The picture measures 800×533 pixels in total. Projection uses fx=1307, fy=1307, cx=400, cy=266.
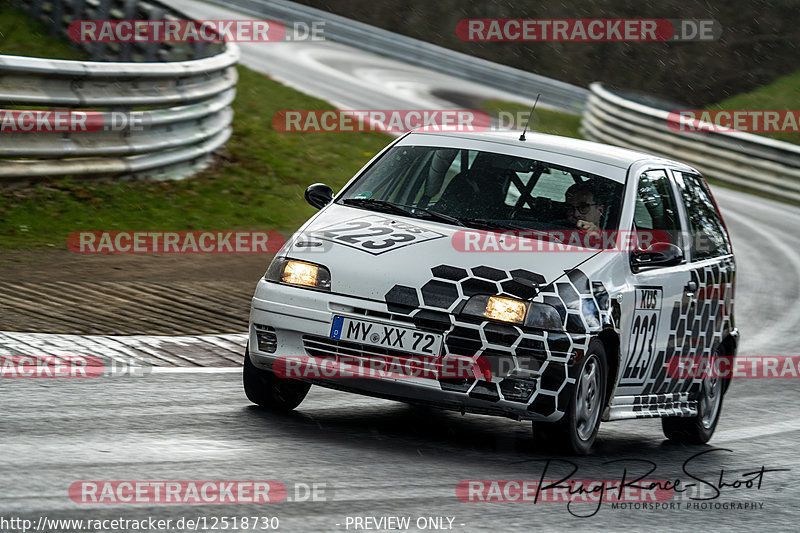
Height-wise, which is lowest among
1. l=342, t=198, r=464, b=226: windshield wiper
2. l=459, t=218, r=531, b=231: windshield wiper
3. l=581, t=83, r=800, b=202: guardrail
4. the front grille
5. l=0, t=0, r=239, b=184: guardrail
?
l=581, t=83, r=800, b=202: guardrail

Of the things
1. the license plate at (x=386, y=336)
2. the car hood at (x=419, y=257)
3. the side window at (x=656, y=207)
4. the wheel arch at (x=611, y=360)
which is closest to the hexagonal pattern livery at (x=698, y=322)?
the side window at (x=656, y=207)

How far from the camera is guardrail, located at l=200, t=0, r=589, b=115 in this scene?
32.0 m

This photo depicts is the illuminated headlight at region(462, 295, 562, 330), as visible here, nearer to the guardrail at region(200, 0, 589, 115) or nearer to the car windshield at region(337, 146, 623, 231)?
the car windshield at region(337, 146, 623, 231)

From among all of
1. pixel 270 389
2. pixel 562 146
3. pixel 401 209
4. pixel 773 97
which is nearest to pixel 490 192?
pixel 401 209

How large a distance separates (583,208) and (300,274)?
176cm

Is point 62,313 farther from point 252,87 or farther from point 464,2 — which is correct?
point 464,2

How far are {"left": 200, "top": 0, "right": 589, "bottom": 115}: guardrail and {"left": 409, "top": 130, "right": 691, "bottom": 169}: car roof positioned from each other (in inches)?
904

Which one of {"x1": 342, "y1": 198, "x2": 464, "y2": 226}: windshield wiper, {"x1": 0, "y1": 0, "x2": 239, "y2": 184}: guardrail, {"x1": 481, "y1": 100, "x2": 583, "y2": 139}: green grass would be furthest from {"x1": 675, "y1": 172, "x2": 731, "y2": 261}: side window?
{"x1": 481, "y1": 100, "x2": 583, "y2": 139}: green grass

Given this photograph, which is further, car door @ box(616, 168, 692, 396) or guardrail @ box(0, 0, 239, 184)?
guardrail @ box(0, 0, 239, 184)

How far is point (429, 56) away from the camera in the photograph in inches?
1323

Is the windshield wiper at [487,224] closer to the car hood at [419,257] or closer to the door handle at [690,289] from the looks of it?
the car hood at [419,257]

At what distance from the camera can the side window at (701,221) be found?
8.62 meters

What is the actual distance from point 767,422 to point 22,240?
653cm

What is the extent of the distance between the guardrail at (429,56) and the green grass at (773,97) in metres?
6.90
